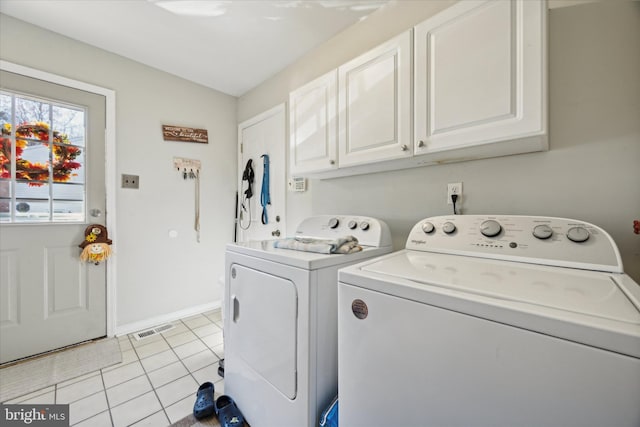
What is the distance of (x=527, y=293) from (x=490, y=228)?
54cm

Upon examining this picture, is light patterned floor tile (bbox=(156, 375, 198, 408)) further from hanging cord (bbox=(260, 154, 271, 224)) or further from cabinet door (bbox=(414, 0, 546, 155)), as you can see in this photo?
cabinet door (bbox=(414, 0, 546, 155))

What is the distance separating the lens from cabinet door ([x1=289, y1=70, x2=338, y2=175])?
1.62 m

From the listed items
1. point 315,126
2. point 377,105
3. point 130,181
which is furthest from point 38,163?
point 377,105

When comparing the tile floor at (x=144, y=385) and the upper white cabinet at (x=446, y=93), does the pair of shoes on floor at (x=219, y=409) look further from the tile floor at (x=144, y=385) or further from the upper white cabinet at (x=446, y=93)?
the upper white cabinet at (x=446, y=93)

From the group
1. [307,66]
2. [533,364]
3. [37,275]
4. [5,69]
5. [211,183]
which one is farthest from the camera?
[211,183]

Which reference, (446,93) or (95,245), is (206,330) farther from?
(446,93)

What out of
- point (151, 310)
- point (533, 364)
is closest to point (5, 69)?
point (151, 310)

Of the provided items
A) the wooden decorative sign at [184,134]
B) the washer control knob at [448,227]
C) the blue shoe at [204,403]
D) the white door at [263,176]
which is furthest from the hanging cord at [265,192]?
the washer control knob at [448,227]

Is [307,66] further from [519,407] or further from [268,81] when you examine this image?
[519,407]

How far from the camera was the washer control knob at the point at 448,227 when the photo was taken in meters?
1.20

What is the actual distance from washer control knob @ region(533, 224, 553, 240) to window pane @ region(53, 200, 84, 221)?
10.2ft

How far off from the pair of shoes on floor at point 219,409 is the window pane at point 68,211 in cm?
180

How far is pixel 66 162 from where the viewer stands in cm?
208

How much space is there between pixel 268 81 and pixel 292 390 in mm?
2713
